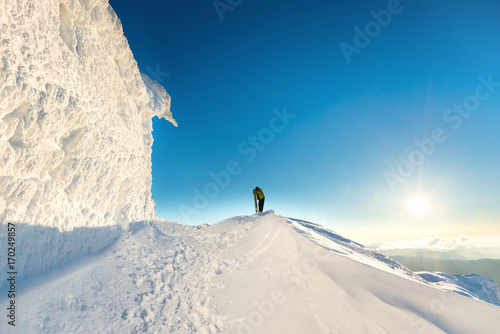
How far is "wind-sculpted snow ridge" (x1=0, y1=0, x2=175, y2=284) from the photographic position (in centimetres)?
494

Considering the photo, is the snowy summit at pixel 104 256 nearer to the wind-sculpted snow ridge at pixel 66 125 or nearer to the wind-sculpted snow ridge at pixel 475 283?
the wind-sculpted snow ridge at pixel 66 125

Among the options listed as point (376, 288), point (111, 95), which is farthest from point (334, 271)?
point (111, 95)

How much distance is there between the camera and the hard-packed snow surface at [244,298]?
469cm

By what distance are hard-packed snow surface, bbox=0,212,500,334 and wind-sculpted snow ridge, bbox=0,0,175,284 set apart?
1455 millimetres

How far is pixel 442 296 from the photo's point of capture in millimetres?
5316

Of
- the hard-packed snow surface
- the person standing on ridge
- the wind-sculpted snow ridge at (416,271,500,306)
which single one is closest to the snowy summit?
the hard-packed snow surface

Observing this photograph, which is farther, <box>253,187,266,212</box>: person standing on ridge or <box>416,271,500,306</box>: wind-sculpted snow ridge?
<box>253,187,266,212</box>: person standing on ridge

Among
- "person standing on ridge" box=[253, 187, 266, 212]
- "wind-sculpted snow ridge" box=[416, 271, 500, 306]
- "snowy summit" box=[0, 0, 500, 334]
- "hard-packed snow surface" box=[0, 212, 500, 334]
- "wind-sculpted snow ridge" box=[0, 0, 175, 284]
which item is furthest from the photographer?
"person standing on ridge" box=[253, 187, 266, 212]

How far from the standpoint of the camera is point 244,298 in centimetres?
624

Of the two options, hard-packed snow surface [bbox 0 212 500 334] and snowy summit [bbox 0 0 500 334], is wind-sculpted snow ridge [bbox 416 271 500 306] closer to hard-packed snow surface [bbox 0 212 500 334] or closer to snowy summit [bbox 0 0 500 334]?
snowy summit [bbox 0 0 500 334]

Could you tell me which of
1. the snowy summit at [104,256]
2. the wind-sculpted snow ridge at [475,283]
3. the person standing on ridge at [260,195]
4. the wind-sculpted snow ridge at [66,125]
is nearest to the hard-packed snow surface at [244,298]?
the snowy summit at [104,256]

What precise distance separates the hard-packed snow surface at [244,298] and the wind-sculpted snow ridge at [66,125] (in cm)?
145

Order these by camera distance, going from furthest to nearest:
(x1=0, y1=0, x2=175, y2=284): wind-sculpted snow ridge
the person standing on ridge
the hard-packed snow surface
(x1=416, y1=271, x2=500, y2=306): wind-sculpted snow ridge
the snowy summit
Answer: the person standing on ridge < (x1=416, y1=271, x2=500, y2=306): wind-sculpted snow ridge < (x1=0, y1=0, x2=175, y2=284): wind-sculpted snow ridge < the snowy summit < the hard-packed snow surface

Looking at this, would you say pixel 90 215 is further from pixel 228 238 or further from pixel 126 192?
pixel 228 238
